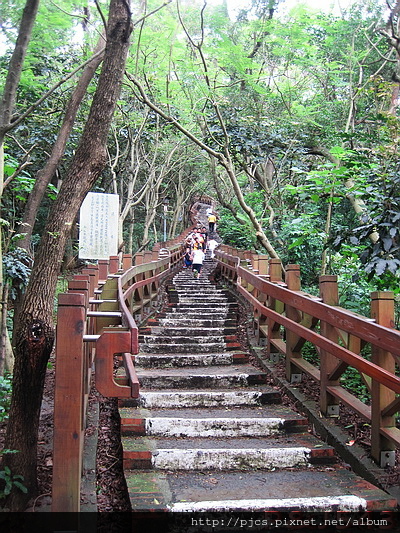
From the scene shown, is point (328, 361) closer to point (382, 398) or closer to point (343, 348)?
point (343, 348)

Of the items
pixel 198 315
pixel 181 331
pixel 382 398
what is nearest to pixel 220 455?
pixel 382 398

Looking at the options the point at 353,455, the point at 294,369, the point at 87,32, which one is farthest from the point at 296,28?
the point at 353,455

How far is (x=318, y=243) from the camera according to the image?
1237 cm

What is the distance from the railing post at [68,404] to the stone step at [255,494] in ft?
2.01

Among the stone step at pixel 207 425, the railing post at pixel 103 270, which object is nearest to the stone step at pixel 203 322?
the railing post at pixel 103 270

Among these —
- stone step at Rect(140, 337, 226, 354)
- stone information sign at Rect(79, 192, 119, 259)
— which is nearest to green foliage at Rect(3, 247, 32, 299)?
stone step at Rect(140, 337, 226, 354)

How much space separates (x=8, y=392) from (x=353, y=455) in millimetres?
3671

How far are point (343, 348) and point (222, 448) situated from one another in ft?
4.76

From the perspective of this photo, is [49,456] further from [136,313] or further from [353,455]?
[136,313]

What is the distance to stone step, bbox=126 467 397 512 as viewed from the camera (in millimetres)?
3354

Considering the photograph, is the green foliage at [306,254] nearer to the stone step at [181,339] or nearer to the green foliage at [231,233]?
the stone step at [181,339]

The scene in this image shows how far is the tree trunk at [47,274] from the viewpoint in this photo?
365 cm

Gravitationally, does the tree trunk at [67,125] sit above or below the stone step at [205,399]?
above

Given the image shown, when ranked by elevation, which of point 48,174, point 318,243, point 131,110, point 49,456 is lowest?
point 49,456
